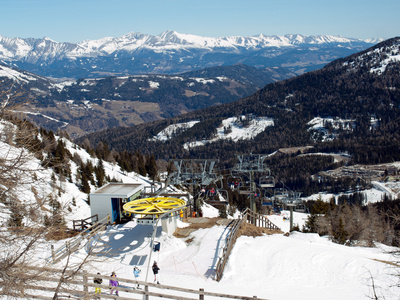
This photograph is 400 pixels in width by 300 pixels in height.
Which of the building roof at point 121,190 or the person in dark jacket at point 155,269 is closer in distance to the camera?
the person in dark jacket at point 155,269

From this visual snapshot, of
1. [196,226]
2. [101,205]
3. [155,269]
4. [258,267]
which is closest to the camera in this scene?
[155,269]

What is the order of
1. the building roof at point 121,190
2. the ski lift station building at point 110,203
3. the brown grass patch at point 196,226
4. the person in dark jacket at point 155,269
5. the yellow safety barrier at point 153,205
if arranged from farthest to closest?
the building roof at point 121,190 < the ski lift station building at point 110,203 < the brown grass patch at point 196,226 < the yellow safety barrier at point 153,205 < the person in dark jacket at point 155,269

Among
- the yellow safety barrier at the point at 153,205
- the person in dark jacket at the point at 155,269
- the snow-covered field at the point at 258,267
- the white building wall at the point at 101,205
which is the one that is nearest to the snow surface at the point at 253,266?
the snow-covered field at the point at 258,267

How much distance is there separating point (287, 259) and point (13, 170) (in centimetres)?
2237

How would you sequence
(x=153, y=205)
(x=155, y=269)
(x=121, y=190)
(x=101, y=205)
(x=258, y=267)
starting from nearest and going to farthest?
1. (x=155, y=269)
2. (x=258, y=267)
3. (x=153, y=205)
4. (x=101, y=205)
5. (x=121, y=190)

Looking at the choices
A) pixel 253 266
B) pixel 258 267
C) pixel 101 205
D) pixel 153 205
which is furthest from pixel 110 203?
pixel 258 267

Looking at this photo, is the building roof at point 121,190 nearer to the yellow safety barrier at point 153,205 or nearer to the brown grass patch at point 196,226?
the yellow safety barrier at point 153,205

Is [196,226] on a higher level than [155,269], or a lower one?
lower

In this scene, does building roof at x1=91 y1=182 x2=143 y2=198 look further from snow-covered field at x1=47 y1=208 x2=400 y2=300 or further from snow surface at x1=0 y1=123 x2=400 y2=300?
snow-covered field at x1=47 y1=208 x2=400 y2=300

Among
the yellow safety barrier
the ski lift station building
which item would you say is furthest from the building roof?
the yellow safety barrier

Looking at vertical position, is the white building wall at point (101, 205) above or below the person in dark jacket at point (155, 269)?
above

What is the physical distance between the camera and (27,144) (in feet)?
40.8

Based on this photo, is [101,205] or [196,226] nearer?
[196,226]

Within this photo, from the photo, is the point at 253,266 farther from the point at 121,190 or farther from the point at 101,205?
the point at 121,190
